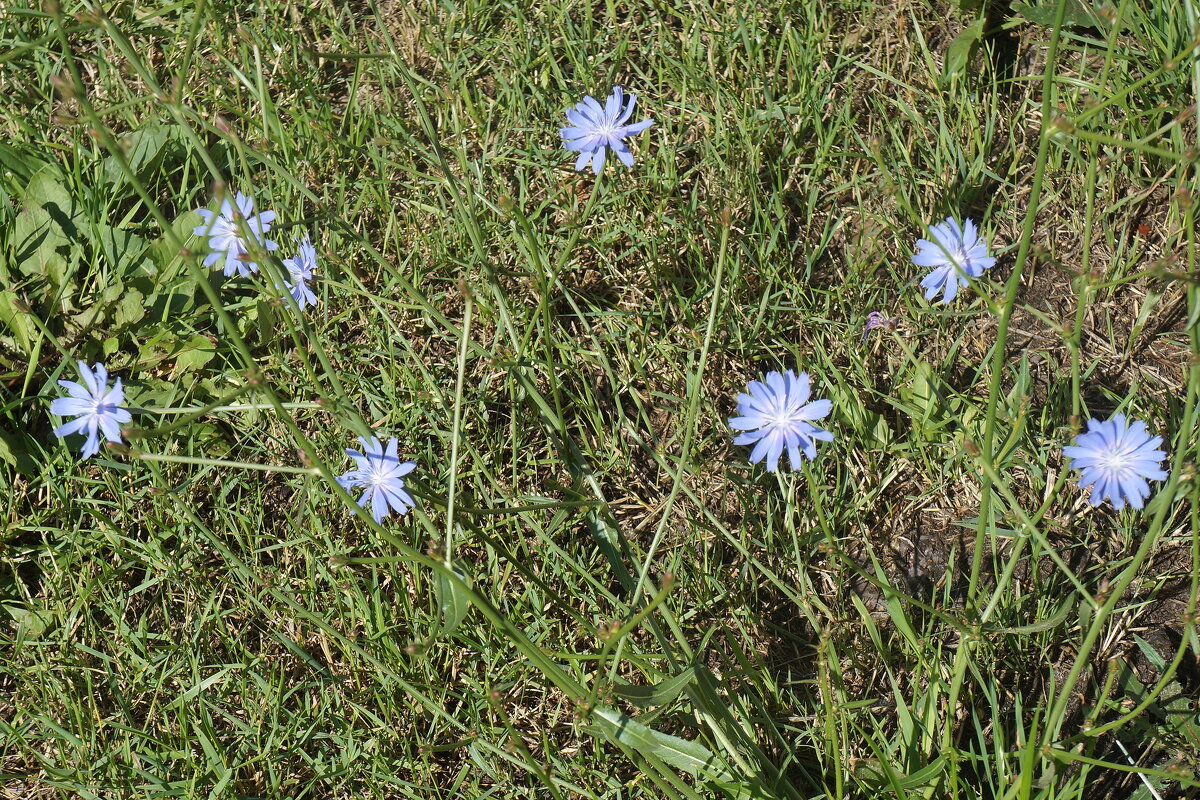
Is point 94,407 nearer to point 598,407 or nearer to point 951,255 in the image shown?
point 598,407

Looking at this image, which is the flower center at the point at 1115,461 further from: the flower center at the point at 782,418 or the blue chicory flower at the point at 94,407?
the blue chicory flower at the point at 94,407

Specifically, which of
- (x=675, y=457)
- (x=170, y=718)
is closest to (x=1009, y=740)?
(x=675, y=457)

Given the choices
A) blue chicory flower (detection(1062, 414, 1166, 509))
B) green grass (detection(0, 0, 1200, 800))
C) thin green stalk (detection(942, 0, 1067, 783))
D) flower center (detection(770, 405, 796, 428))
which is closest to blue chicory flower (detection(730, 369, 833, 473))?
flower center (detection(770, 405, 796, 428))

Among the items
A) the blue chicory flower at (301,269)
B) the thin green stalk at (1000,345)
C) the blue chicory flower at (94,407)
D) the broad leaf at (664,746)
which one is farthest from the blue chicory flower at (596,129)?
the broad leaf at (664,746)

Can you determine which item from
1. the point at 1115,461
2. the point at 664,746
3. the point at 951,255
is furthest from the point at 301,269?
the point at 1115,461

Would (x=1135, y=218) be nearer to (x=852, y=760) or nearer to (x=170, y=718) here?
(x=852, y=760)

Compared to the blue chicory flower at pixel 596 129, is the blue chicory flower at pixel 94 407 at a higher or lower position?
lower

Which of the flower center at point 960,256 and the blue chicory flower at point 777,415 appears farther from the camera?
the flower center at point 960,256
